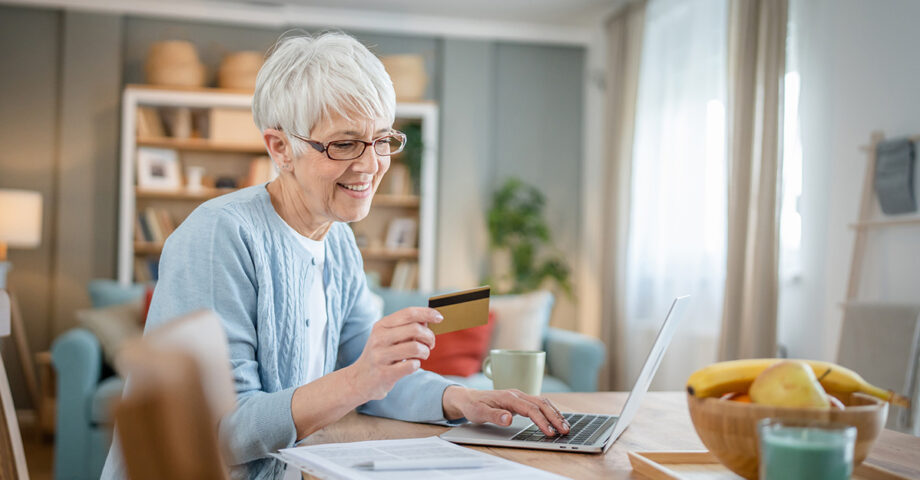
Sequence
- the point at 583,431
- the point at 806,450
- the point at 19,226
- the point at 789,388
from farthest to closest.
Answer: the point at 19,226
the point at 583,431
the point at 789,388
the point at 806,450

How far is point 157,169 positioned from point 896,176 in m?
4.03

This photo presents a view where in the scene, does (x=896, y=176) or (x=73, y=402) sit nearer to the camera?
(x=896, y=176)

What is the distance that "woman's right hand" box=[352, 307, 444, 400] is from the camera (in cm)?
96

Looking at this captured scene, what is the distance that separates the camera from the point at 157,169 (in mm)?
4727

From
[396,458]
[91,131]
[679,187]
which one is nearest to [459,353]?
[679,187]

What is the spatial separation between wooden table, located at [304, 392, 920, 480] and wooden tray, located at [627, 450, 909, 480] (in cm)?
2

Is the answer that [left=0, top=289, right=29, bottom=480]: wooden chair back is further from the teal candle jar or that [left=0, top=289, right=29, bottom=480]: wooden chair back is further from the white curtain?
the white curtain

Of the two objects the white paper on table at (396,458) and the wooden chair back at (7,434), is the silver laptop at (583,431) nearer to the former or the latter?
the white paper on table at (396,458)

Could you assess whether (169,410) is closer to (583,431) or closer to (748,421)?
(748,421)

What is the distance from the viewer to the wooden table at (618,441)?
912 mm

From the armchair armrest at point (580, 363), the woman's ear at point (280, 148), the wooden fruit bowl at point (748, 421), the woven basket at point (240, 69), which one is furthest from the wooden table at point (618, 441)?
the woven basket at point (240, 69)

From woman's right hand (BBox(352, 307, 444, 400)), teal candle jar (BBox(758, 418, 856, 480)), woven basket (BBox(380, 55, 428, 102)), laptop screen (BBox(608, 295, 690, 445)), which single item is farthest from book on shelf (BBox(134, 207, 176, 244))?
teal candle jar (BBox(758, 418, 856, 480))

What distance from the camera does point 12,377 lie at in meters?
4.78

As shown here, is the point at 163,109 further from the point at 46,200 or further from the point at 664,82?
the point at 664,82
